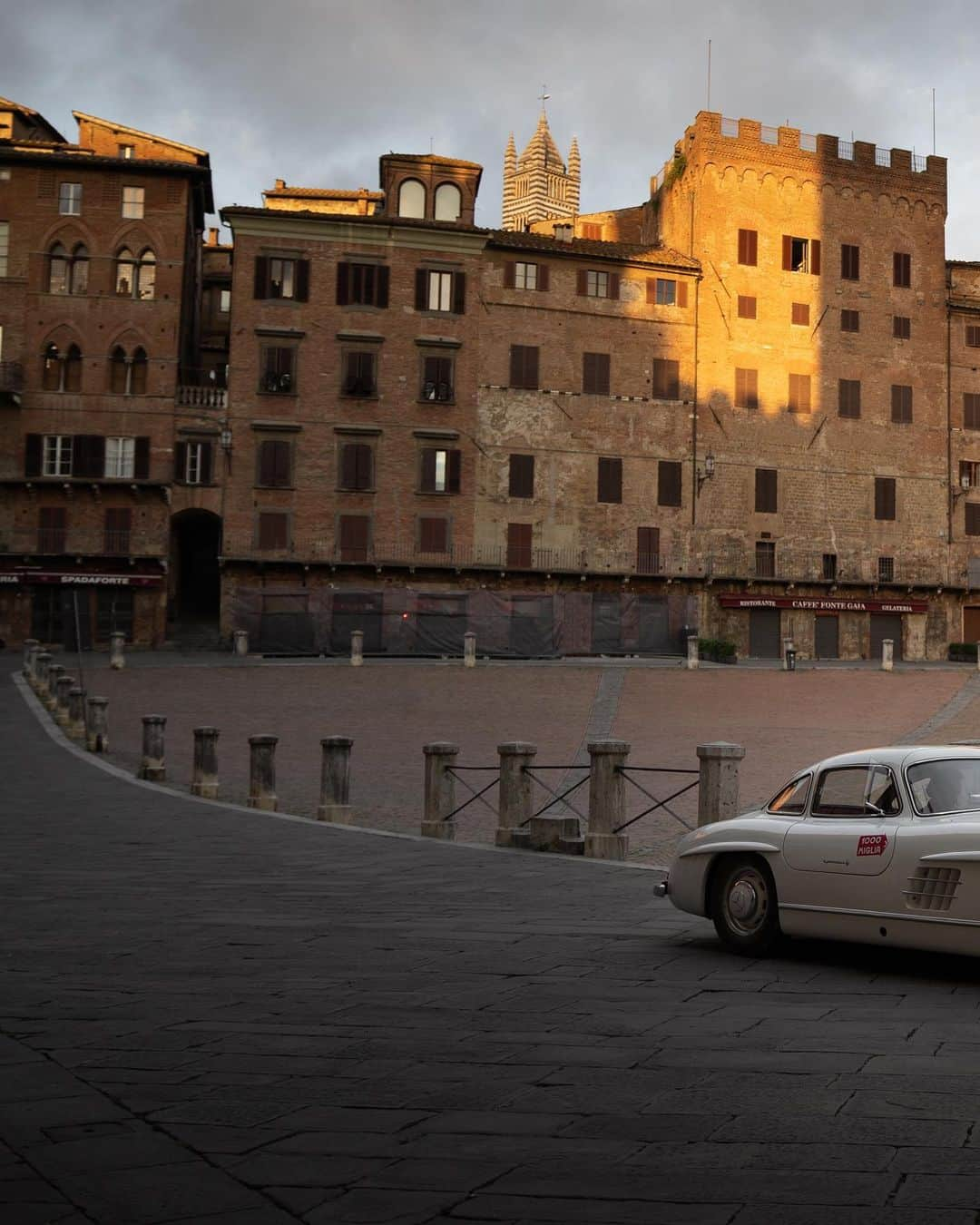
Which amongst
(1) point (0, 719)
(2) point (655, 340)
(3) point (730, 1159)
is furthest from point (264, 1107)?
(2) point (655, 340)

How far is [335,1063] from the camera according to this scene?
5242 mm

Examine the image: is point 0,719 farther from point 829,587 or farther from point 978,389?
point 978,389

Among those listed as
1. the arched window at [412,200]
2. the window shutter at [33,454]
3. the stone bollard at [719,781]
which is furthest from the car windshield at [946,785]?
the arched window at [412,200]

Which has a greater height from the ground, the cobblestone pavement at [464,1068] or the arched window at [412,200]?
the arched window at [412,200]

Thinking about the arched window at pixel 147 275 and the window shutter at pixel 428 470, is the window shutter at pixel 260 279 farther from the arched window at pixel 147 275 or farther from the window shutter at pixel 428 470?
the window shutter at pixel 428 470

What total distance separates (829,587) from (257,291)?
82.3ft

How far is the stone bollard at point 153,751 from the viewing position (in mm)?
20328

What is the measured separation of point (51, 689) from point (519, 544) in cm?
2408

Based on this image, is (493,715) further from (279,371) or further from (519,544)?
(279,371)

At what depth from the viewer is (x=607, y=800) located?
13.1 meters

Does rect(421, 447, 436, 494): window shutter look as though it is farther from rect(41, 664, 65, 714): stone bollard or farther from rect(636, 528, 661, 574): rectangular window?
rect(41, 664, 65, 714): stone bollard

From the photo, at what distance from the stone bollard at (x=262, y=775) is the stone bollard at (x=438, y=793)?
3.19 m

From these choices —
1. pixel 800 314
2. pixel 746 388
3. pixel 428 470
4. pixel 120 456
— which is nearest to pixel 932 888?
pixel 428 470

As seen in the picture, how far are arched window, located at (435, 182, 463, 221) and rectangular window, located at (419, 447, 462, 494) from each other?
31.3 ft
